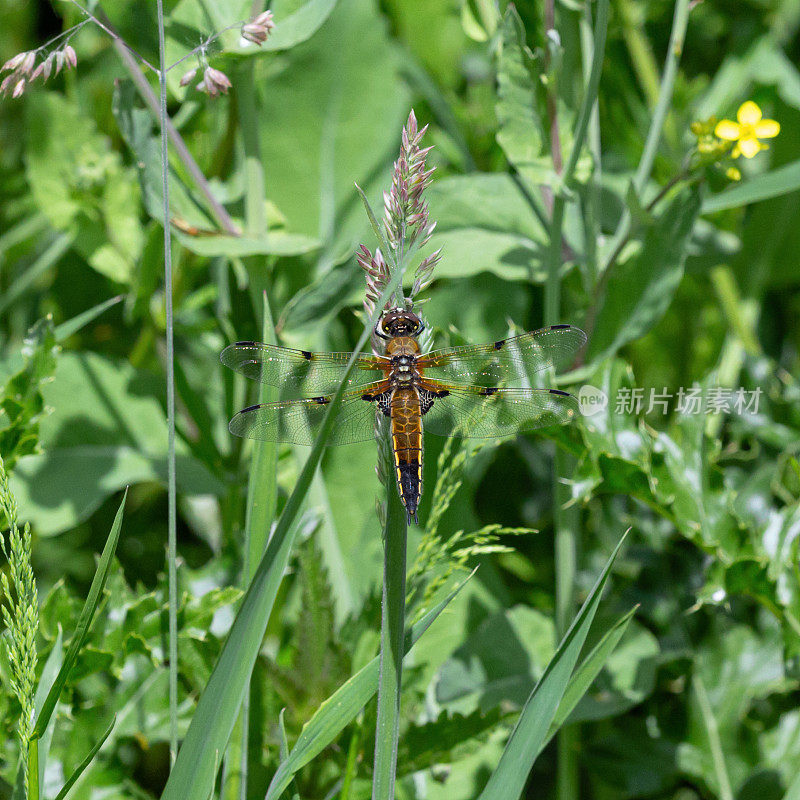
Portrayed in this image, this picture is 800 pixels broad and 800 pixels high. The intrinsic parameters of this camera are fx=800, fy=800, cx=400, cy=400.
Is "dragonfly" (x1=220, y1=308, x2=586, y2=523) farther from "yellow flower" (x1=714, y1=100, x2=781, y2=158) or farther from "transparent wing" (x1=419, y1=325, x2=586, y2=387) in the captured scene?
"yellow flower" (x1=714, y1=100, x2=781, y2=158)

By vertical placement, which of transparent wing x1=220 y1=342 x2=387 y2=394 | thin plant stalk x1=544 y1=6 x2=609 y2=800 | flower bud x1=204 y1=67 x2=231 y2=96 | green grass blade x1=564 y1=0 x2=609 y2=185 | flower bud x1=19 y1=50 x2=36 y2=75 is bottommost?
thin plant stalk x1=544 y1=6 x2=609 y2=800

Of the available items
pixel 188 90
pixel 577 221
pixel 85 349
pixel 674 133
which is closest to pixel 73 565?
pixel 85 349

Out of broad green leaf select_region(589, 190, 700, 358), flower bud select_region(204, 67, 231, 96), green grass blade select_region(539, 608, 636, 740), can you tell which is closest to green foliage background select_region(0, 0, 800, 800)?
broad green leaf select_region(589, 190, 700, 358)

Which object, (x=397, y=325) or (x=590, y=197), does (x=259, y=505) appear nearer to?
(x=397, y=325)

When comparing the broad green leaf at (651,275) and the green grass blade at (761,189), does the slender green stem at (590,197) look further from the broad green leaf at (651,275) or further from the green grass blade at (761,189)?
the green grass blade at (761,189)

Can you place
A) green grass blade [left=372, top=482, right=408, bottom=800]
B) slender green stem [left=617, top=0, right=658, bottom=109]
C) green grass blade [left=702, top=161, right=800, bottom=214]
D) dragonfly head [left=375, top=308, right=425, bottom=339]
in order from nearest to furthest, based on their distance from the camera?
green grass blade [left=372, top=482, right=408, bottom=800] < dragonfly head [left=375, top=308, right=425, bottom=339] < green grass blade [left=702, top=161, right=800, bottom=214] < slender green stem [left=617, top=0, right=658, bottom=109]

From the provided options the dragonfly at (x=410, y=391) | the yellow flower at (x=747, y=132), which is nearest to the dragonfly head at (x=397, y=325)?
the dragonfly at (x=410, y=391)

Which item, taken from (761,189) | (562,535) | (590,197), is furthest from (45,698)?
(761,189)
